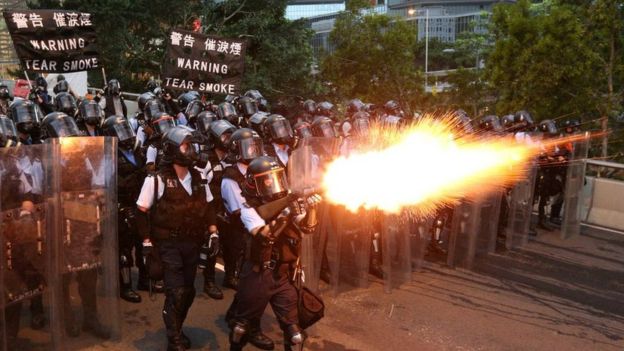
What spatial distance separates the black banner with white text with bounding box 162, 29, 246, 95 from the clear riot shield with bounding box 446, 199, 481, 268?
505cm

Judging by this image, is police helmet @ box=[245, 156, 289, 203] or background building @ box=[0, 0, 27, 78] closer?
police helmet @ box=[245, 156, 289, 203]

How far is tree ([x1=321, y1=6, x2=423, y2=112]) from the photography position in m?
20.1

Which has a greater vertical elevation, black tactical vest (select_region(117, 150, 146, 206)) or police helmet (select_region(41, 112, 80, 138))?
police helmet (select_region(41, 112, 80, 138))

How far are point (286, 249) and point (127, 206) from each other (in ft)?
9.22

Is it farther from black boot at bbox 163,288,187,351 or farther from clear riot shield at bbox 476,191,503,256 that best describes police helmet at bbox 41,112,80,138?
clear riot shield at bbox 476,191,503,256

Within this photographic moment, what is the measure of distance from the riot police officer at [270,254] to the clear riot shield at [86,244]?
1.58 metres

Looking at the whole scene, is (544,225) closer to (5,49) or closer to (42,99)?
(42,99)

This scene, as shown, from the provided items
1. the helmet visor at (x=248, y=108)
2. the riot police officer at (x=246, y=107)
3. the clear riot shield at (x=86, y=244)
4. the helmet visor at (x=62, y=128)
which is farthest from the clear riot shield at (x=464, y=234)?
the helmet visor at (x=62, y=128)

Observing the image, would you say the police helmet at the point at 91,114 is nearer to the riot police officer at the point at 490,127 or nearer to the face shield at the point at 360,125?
the face shield at the point at 360,125

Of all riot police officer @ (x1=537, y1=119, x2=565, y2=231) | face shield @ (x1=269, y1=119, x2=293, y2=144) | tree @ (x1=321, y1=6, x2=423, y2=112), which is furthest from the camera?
tree @ (x1=321, y1=6, x2=423, y2=112)

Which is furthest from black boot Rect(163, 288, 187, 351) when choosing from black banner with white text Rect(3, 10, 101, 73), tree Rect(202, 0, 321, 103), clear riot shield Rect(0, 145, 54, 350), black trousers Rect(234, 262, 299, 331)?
tree Rect(202, 0, 321, 103)

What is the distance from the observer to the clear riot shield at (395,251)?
26.5 feet

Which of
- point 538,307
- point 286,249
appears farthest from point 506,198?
point 286,249

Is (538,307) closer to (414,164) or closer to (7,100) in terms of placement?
(414,164)
